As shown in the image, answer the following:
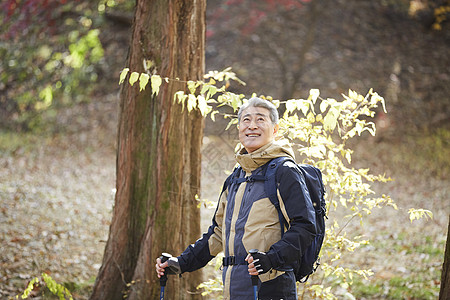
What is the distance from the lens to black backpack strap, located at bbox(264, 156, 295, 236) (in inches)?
95.1

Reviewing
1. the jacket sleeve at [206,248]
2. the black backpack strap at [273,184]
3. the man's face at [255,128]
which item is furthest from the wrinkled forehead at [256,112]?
the jacket sleeve at [206,248]

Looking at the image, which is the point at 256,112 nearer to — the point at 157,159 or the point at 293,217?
the point at 293,217

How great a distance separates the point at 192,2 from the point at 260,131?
6.24 ft

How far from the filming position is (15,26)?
1373cm

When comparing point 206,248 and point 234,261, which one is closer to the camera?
point 234,261

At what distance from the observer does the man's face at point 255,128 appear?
→ 262 cm

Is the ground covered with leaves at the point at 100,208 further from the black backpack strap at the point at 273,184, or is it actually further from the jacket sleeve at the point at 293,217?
the jacket sleeve at the point at 293,217

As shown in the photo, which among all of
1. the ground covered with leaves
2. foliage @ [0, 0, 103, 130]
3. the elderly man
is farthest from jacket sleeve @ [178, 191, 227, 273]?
foliage @ [0, 0, 103, 130]

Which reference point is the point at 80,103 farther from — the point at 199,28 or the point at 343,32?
the point at 199,28

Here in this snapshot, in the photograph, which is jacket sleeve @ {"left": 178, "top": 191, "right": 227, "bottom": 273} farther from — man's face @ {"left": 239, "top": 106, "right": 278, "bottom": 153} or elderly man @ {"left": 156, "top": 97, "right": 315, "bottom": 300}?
man's face @ {"left": 239, "top": 106, "right": 278, "bottom": 153}

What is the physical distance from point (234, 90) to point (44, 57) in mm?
5502

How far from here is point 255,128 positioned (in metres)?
2.63

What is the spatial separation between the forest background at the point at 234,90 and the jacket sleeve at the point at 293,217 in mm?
3699

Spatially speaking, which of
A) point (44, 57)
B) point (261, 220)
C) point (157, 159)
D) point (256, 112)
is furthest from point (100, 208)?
point (44, 57)
